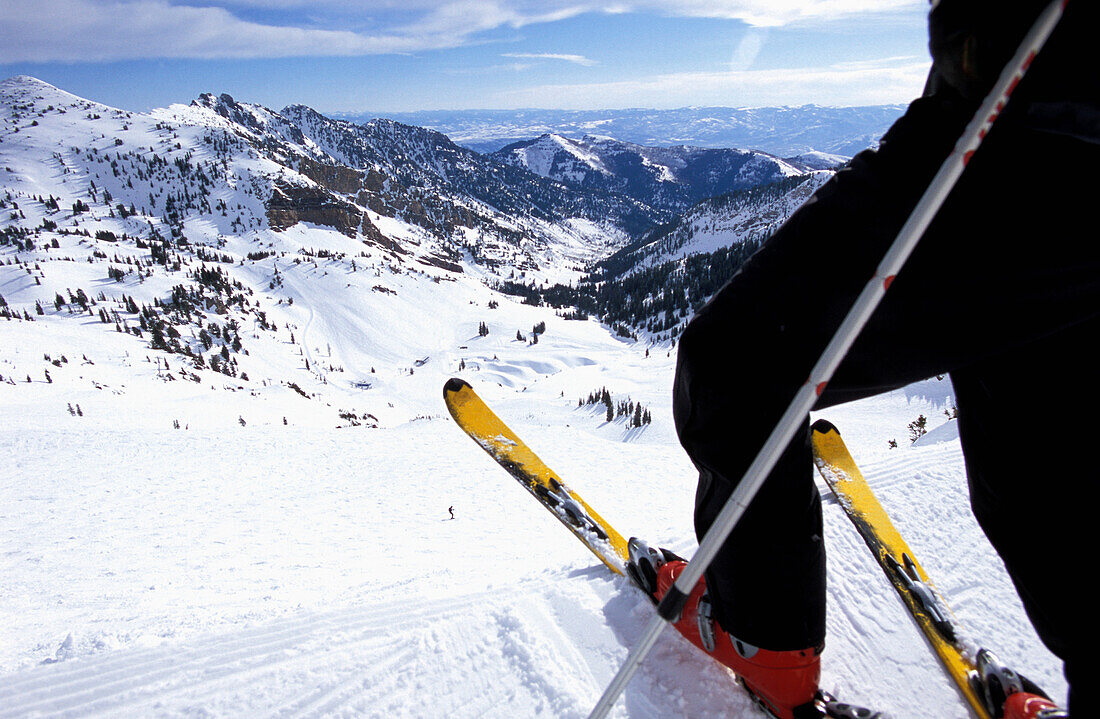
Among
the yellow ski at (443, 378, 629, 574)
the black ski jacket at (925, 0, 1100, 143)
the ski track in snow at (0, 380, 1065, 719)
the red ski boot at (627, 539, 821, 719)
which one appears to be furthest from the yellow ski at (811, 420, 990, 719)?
the black ski jacket at (925, 0, 1100, 143)

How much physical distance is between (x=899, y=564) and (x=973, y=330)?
2.55 meters

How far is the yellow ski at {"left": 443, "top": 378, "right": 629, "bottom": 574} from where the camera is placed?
11.7 ft

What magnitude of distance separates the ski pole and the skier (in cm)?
8

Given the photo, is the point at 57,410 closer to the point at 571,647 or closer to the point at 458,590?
the point at 458,590

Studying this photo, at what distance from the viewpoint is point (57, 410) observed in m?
19.0

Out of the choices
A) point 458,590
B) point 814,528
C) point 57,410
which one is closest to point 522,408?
point 57,410

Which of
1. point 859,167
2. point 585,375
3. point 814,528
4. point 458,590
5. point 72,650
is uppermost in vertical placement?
point 859,167

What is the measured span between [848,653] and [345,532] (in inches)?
329

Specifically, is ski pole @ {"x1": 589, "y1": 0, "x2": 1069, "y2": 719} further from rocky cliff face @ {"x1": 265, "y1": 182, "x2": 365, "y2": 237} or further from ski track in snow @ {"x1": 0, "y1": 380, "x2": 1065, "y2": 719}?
rocky cliff face @ {"x1": 265, "y1": 182, "x2": 365, "y2": 237}

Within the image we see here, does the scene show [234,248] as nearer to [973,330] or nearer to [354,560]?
[354,560]

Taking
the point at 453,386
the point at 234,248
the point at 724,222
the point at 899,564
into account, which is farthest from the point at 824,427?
the point at 724,222

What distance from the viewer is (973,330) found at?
4.18 feet

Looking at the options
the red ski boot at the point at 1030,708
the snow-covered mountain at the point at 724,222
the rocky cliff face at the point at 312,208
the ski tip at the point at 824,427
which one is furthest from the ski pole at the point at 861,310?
the snow-covered mountain at the point at 724,222

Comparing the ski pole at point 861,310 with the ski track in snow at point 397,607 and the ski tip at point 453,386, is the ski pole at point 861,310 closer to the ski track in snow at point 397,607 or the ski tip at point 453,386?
the ski track in snow at point 397,607
